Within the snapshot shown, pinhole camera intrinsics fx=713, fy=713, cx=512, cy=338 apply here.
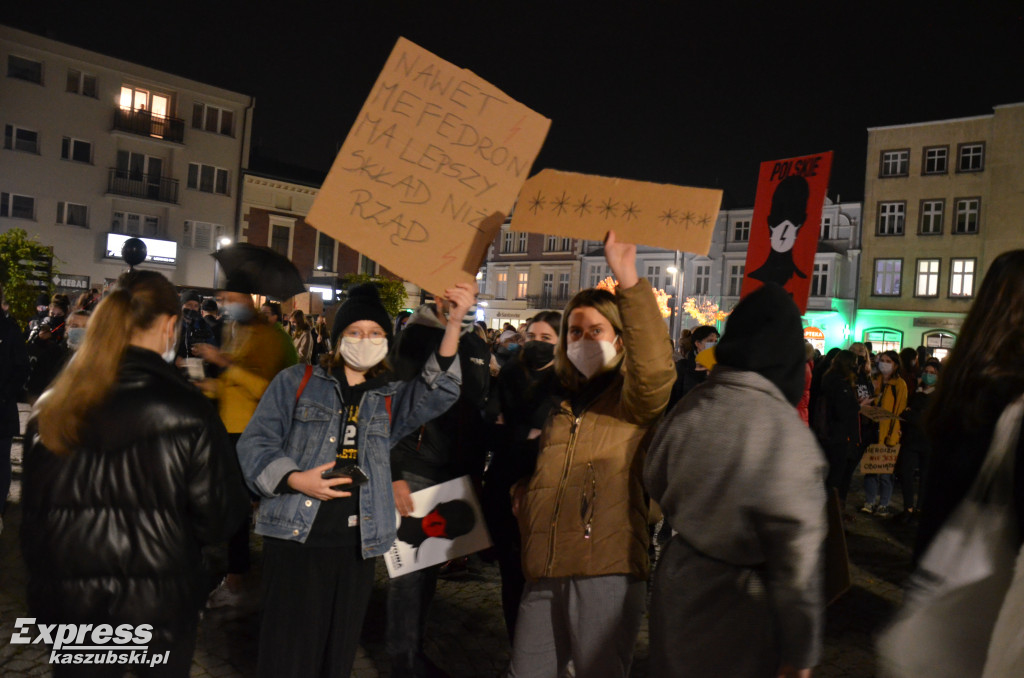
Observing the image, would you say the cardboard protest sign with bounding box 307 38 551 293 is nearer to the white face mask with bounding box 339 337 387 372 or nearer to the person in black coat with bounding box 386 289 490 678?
the white face mask with bounding box 339 337 387 372

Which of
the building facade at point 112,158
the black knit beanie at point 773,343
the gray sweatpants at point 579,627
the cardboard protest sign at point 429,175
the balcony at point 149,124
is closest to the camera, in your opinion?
the black knit beanie at point 773,343

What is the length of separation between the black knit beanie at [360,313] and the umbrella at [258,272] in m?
1.70

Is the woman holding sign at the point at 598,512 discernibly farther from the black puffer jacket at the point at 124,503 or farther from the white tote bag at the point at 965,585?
the black puffer jacket at the point at 124,503

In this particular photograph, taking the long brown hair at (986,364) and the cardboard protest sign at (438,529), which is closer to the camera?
the long brown hair at (986,364)

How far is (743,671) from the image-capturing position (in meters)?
2.15

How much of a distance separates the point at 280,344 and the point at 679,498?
3325 millimetres

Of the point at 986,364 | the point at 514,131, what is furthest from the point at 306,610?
the point at 986,364

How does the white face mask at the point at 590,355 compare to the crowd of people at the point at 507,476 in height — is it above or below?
above

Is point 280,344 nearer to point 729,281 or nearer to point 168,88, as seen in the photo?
point 168,88

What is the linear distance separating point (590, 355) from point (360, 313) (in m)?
1.06

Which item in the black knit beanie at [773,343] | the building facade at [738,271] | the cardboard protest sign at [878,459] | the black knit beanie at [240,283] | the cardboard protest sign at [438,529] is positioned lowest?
the cardboard protest sign at [878,459]

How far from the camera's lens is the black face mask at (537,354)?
4.16 meters

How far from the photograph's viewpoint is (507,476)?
3.97 m

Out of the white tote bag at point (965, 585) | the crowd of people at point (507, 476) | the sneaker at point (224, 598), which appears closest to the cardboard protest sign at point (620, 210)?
the crowd of people at point (507, 476)
